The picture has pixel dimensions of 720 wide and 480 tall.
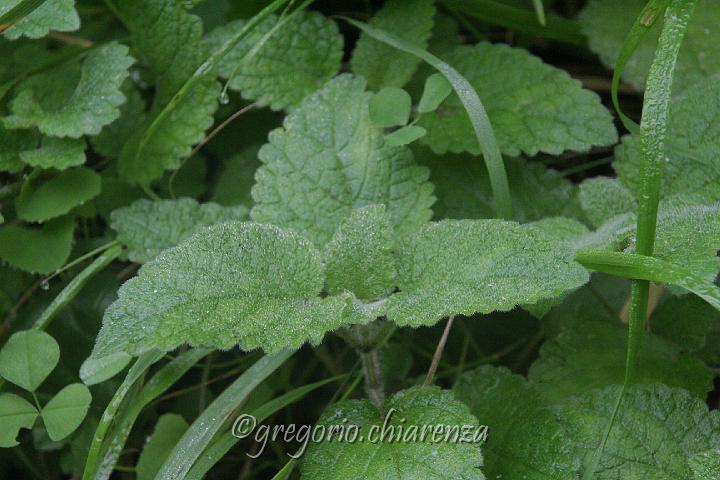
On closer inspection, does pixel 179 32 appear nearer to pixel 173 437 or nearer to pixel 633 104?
pixel 173 437

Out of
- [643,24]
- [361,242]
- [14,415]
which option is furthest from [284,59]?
[14,415]

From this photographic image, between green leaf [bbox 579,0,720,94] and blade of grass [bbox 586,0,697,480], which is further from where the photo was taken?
green leaf [bbox 579,0,720,94]

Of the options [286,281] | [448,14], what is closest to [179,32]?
[448,14]

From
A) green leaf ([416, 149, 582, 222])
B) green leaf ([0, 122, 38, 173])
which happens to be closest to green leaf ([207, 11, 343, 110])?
green leaf ([416, 149, 582, 222])

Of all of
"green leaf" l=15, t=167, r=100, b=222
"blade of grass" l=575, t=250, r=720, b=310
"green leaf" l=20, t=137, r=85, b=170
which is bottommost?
"blade of grass" l=575, t=250, r=720, b=310

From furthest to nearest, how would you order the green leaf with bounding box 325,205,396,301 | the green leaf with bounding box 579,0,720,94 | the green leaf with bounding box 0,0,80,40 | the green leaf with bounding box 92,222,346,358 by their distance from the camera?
the green leaf with bounding box 579,0,720,94
the green leaf with bounding box 0,0,80,40
the green leaf with bounding box 325,205,396,301
the green leaf with bounding box 92,222,346,358

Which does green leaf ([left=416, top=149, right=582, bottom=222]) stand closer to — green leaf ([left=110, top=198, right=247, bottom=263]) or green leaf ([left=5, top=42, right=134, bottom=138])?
green leaf ([left=110, top=198, right=247, bottom=263])
